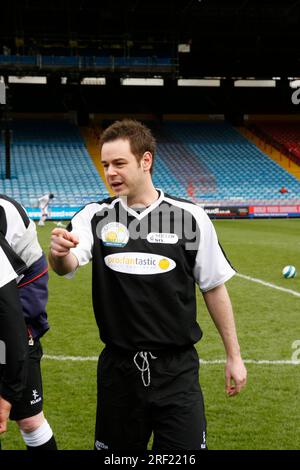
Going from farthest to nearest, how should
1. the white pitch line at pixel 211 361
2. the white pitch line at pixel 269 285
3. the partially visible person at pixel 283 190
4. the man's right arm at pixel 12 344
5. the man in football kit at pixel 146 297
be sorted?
the partially visible person at pixel 283 190, the white pitch line at pixel 269 285, the white pitch line at pixel 211 361, the man in football kit at pixel 146 297, the man's right arm at pixel 12 344

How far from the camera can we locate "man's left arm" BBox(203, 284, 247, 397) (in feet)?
10.2

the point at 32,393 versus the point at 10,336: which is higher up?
the point at 10,336

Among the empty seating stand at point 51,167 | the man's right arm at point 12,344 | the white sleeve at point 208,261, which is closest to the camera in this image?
the man's right arm at point 12,344

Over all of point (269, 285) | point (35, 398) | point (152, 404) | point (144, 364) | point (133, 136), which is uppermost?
point (133, 136)

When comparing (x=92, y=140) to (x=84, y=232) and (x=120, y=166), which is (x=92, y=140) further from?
(x=120, y=166)

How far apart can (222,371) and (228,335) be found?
371 cm

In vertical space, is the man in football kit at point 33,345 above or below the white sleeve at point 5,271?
below

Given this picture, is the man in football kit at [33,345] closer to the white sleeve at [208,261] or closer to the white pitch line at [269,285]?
the white sleeve at [208,261]

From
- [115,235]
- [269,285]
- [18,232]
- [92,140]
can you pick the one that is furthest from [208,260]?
[92,140]

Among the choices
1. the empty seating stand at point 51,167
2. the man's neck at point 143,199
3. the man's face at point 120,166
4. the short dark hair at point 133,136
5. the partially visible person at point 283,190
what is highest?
the short dark hair at point 133,136

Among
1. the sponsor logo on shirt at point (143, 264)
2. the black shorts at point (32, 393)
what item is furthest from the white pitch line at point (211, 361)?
the sponsor logo on shirt at point (143, 264)

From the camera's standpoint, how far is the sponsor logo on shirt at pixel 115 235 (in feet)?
10.2

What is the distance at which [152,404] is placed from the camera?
3.00 m
